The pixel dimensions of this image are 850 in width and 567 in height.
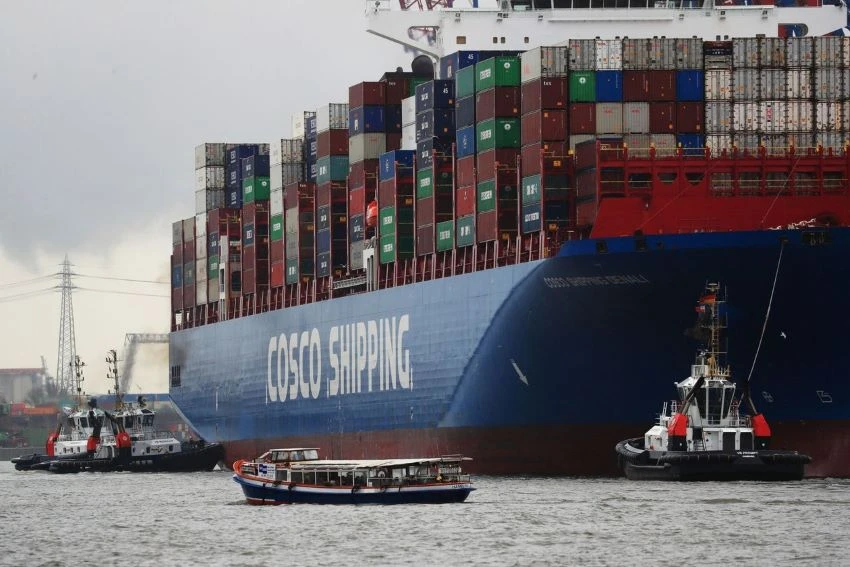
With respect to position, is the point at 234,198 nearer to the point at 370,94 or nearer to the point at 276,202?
the point at 276,202

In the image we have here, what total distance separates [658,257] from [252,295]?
3283 cm

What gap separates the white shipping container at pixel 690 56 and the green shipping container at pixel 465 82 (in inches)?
314

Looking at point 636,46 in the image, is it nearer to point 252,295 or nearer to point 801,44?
point 801,44

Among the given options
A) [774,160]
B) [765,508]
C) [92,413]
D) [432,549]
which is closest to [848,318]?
[774,160]

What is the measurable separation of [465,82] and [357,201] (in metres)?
9.84

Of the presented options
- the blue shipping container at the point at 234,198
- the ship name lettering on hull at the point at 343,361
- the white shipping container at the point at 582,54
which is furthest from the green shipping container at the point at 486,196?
the blue shipping container at the point at 234,198

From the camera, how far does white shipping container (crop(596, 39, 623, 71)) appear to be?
65000mm

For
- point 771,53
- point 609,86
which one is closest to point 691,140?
point 609,86

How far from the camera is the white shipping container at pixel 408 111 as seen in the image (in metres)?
77.0

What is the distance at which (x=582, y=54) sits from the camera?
215 ft

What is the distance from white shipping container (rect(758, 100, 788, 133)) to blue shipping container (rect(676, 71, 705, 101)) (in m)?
1.91

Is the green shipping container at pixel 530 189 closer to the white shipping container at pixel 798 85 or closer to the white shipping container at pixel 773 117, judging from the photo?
the white shipping container at pixel 773 117

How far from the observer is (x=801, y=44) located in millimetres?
64312

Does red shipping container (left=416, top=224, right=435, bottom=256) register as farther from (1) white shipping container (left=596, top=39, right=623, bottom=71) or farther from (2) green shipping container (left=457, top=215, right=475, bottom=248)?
(1) white shipping container (left=596, top=39, right=623, bottom=71)
